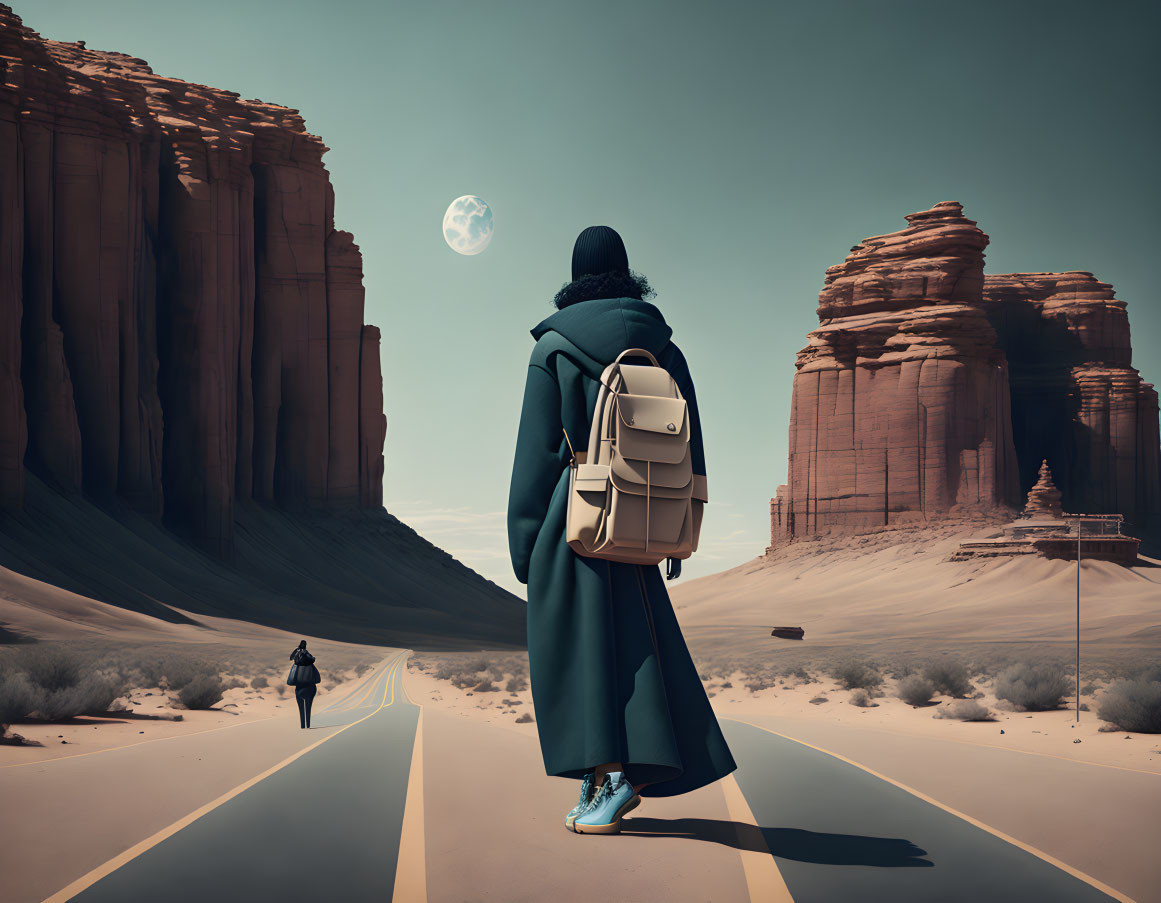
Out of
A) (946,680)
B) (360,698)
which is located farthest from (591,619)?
(360,698)

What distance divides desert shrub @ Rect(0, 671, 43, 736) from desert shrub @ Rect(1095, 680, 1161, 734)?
1155 cm

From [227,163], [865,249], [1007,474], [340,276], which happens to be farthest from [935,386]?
[227,163]

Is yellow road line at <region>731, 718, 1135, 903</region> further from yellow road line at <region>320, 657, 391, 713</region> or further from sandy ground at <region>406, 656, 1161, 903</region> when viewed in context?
yellow road line at <region>320, 657, 391, 713</region>

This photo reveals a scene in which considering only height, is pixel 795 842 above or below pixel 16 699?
above

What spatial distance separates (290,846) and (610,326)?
2978 millimetres

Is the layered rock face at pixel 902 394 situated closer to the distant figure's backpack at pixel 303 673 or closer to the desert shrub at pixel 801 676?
the desert shrub at pixel 801 676

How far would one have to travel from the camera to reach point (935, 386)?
90750 mm

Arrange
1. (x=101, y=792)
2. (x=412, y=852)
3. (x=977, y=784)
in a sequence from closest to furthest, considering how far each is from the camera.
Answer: (x=412, y=852) < (x=101, y=792) < (x=977, y=784)

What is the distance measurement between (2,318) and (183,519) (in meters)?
16.3

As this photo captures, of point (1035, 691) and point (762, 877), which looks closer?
point (762, 877)

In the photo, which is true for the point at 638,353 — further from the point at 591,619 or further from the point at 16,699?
the point at 16,699

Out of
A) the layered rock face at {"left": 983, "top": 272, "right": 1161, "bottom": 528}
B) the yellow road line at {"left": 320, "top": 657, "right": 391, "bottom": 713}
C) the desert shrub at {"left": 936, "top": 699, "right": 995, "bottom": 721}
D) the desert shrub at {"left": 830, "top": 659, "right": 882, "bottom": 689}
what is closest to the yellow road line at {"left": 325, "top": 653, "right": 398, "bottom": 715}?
the yellow road line at {"left": 320, "top": 657, "right": 391, "bottom": 713}

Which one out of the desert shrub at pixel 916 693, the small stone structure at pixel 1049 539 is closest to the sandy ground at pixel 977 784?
the desert shrub at pixel 916 693

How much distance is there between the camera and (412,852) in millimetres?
5238
